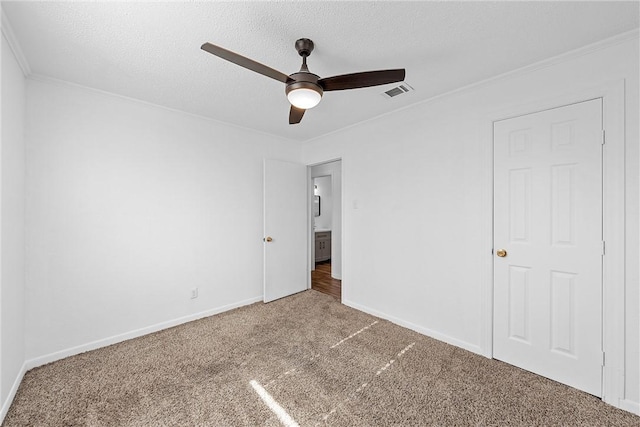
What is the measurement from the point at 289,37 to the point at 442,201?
1.93m

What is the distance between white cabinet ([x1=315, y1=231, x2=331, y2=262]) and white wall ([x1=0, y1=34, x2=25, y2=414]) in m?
4.70

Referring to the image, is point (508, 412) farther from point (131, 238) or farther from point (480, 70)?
point (131, 238)

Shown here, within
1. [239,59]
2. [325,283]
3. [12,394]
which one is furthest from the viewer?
[325,283]

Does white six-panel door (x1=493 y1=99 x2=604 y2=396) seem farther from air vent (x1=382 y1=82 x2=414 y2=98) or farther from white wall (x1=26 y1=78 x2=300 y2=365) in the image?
white wall (x1=26 y1=78 x2=300 y2=365)

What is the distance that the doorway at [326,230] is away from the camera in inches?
179

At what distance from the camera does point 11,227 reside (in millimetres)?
1823

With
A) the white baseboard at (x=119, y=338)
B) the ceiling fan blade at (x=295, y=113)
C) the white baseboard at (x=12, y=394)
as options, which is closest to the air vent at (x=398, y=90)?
the ceiling fan blade at (x=295, y=113)

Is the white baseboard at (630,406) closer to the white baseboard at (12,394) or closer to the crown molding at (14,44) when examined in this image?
the white baseboard at (12,394)

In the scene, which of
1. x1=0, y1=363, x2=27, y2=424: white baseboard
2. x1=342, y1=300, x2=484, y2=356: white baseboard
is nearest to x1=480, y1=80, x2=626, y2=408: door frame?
x1=342, y1=300, x2=484, y2=356: white baseboard

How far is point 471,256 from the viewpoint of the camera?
2.41 meters

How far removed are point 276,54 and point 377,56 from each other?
0.73 m

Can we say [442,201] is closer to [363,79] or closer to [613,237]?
[613,237]

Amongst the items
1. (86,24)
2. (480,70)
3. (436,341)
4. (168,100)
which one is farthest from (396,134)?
(86,24)

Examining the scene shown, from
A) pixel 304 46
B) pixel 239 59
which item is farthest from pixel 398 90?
pixel 239 59
